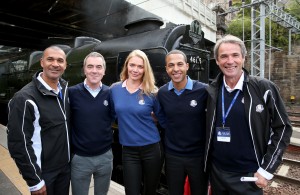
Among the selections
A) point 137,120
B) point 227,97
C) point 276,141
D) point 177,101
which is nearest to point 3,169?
point 137,120

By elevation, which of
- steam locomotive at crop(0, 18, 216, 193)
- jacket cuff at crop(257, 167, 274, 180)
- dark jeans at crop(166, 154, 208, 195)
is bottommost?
dark jeans at crop(166, 154, 208, 195)

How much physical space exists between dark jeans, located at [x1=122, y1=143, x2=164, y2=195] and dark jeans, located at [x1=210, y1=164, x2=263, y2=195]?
607 millimetres

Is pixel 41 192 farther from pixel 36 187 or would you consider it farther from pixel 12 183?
pixel 12 183

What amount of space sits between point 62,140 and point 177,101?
120 centimetres

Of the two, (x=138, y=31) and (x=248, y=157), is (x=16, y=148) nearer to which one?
(x=248, y=157)

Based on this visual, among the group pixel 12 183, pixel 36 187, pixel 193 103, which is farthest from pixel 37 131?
pixel 12 183

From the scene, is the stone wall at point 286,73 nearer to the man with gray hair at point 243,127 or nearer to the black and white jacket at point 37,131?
the man with gray hair at point 243,127

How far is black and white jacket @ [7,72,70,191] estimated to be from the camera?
2045 millimetres

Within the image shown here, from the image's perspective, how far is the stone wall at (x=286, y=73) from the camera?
17.0 metres

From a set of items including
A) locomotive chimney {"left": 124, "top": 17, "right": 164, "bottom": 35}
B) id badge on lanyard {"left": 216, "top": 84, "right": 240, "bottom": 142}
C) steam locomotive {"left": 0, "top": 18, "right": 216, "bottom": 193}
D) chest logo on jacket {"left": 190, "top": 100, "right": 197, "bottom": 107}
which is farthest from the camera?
locomotive chimney {"left": 124, "top": 17, "right": 164, "bottom": 35}

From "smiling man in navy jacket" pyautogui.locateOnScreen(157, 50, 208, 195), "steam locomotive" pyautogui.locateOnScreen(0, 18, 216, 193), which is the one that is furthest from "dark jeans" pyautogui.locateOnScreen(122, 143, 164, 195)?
"steam locomotive" pyautogui.locateOnScreen(0, 18, 216, 193)

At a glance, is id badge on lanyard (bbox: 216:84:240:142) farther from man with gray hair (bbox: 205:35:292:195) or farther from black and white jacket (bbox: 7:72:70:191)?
black and white jacket (bbox: 7:72:70:191)

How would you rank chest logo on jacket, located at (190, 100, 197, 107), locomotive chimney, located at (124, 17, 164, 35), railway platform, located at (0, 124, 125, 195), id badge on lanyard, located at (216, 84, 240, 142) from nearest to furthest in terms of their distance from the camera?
id badge on lanyard, located at (216, 84, 240, 142) → chest logo on jacket, located at (190, 100, 197, 107) → railway platform, located at (0, 124, 125, 195) → locomotive chimney, located at (124, 17, 164, 35)

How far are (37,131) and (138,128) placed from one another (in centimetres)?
96
